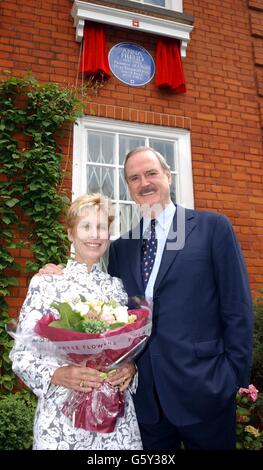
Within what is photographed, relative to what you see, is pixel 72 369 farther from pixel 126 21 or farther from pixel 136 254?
pixel 126 21

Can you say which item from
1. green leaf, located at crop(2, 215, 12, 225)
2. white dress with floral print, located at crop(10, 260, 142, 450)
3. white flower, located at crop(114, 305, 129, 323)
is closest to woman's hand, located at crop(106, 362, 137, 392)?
white dress with floral print, located at crop(10, 260, 142, 450)

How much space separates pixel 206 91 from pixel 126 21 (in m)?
1.21

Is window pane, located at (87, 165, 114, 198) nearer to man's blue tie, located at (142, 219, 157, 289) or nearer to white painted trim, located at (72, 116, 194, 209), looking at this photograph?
white painted trim, located at (72, 116, 194, 209)

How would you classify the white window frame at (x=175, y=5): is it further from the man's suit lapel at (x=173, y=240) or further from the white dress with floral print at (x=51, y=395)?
the white dress with floral print at (x=51, y=395)

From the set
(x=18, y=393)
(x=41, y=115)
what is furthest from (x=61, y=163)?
(x=18, y=393)

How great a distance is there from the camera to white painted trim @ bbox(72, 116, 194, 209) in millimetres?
4305

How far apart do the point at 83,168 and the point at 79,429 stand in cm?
302

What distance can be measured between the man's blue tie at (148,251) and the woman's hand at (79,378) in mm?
547

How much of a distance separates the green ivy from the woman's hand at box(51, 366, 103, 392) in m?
2.22

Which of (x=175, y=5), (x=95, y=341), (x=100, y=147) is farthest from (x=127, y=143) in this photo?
(x=95, y=341)

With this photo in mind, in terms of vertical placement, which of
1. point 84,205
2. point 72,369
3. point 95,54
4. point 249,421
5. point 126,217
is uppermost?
point 95,54

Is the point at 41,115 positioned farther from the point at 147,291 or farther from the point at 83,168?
the point at 147,291

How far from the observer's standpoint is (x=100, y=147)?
4.54 meters
